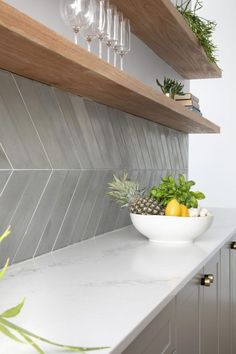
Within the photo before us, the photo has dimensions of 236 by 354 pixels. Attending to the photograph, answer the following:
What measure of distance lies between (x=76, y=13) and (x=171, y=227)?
2.77 ft

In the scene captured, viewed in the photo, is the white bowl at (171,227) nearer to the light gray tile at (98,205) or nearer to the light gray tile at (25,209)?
the light gray tile at (98,205)

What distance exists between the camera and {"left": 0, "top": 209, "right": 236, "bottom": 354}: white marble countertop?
82cm

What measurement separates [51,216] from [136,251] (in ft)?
1.01

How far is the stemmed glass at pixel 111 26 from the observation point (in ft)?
5.37

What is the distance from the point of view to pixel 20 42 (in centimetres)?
103

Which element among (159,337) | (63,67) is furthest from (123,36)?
(159,337)

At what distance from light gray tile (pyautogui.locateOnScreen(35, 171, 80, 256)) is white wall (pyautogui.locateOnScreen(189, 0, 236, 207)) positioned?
3086mm

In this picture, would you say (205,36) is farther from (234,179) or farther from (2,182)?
Result: (234,179)

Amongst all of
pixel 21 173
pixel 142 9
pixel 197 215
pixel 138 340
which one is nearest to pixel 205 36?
pixel 142 9

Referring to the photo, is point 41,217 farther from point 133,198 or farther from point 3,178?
point 133,198

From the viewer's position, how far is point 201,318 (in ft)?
5.33

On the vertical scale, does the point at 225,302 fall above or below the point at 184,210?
below

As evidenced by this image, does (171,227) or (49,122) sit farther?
(171,227)

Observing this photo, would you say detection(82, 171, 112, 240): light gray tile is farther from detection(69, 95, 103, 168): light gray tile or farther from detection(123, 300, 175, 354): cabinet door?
detection(123, 300, 175, 354): cabinet door
